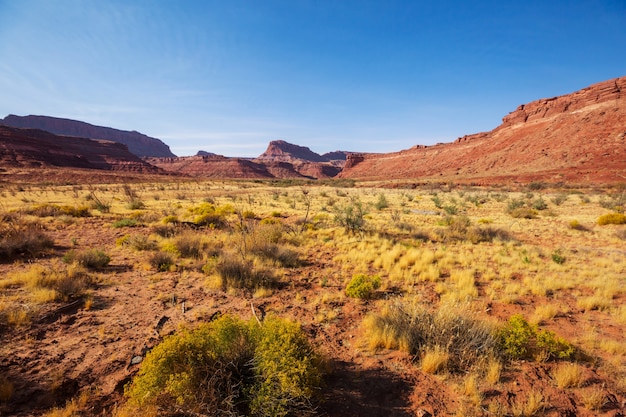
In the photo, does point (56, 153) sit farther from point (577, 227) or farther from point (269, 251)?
point (577, 227)

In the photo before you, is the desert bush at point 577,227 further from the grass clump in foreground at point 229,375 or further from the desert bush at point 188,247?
the desert bush at point 188,247

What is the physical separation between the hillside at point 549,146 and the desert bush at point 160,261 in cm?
5702

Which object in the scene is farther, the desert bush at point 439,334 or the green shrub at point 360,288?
the green shrub at point 360,288

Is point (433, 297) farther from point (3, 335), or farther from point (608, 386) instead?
point (3, 335)

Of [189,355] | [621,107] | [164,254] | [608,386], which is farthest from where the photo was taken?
[621,107]

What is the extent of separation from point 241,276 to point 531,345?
5.69 m

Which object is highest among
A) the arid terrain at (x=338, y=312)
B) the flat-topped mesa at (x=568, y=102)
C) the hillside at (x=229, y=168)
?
the flat-topped mesa at (x=568, y=102)

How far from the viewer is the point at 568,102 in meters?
73.1

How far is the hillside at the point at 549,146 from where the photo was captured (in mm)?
48906

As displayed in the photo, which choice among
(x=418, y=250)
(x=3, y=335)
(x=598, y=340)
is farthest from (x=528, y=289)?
(x=3, y=335)

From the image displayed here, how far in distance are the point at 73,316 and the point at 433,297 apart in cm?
716

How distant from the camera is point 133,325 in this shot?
4.70m

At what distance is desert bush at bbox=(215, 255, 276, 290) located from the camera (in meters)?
6.42

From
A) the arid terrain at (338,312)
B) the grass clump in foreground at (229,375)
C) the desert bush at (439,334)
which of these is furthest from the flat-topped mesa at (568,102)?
the grass clump in foreground at (229,375)
